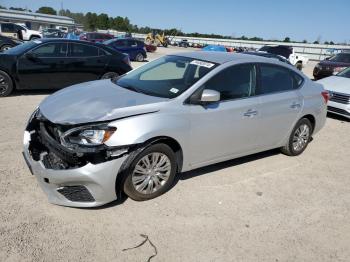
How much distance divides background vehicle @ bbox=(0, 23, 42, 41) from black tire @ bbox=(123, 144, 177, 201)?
99.4 feet

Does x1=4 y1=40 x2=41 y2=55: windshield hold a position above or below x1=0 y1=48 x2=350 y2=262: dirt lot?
above

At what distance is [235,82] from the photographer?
4617 millimetres

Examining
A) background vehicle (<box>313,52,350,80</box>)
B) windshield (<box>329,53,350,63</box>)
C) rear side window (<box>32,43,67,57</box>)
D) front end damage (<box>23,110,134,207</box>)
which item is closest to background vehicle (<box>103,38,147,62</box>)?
background vehicle (<box>313,52,350,80</box>)

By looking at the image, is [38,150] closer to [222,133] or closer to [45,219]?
[45,219]

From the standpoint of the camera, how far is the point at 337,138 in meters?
7.29

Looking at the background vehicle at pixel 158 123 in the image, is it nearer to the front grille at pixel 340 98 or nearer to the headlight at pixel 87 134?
the headlight at pixel 87 134

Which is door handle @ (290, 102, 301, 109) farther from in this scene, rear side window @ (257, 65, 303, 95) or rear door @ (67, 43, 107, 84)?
rear door @ (67, 43, 107, 84)

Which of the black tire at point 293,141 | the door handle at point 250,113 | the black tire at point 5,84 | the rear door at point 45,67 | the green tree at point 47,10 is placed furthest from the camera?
the green tree at point 47,10

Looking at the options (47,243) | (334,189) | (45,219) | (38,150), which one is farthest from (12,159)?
(334,189)

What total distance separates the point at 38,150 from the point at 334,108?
25.6 ft

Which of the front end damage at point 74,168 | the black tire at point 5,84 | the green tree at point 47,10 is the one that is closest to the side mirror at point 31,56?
the black tire at point 5,84

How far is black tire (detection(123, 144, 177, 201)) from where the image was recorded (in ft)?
12.1

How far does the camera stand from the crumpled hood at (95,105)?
3.60m

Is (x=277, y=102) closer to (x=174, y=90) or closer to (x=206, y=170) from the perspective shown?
Result: (x=206, y=170)
